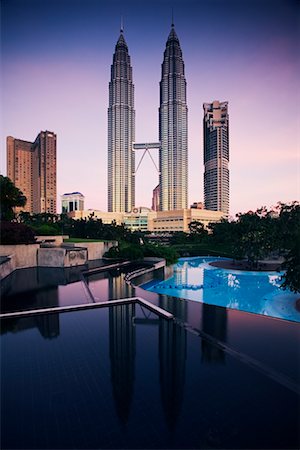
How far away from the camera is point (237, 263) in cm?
2166

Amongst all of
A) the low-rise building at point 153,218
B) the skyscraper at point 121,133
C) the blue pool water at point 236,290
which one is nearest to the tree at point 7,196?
the blue pool water at point 236,290

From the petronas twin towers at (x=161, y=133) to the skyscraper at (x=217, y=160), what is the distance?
8954 millimetres

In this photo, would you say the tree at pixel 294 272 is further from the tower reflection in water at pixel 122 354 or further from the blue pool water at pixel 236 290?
the tower reflection in water at pixel 122 354

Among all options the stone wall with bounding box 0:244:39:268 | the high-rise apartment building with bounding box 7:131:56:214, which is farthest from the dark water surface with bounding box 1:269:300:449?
the high-rise apartment building with bounding box 7:131:56:214

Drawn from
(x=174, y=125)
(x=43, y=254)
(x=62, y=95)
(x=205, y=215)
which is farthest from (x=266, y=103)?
(x=174, y=125)

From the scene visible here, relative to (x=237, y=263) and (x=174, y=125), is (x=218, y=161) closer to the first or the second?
(x=174, y=125)

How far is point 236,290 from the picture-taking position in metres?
12.8

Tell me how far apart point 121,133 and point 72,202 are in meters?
33.3

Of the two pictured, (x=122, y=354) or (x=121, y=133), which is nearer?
(x=122, y=354)

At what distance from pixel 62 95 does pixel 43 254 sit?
10071mm

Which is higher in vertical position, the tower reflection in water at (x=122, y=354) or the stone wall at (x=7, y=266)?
the stone wall at (x=7, y=266)

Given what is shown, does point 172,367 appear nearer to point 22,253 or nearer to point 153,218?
point 22,253

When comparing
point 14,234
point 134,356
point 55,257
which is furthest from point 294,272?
point 14,234

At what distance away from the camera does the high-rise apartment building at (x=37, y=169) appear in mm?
72750
